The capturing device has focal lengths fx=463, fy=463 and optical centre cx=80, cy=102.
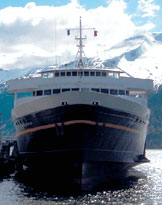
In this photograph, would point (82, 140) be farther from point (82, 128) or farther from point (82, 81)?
point (82, 81)

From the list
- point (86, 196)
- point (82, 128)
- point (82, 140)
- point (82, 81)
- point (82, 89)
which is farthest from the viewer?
point (82, 81)

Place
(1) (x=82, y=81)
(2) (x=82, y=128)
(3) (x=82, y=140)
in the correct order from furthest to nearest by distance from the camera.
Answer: (1) (x=82, y=81), (3) (x=82, y=140), (2) (x=82, y=128)

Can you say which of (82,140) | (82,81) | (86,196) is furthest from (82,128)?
(82,81)

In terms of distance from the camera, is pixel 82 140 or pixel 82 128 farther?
pixel 82 140

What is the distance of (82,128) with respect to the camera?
101 feet

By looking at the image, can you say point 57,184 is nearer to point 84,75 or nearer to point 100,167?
point 100,167

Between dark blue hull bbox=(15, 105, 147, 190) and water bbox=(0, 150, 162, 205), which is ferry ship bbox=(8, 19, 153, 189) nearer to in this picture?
dark blue hull bbox=(15, 105, 147, 190)

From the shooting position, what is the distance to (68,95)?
3109cm

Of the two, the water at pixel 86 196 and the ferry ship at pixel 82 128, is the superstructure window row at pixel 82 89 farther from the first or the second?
the water at pixel 86 196

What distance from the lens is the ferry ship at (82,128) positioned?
30.9 m

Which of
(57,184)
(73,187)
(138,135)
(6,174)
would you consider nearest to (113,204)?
(73,187)

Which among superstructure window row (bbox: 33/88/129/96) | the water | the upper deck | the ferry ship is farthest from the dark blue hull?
the upper deck

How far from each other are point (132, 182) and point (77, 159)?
30.3ft

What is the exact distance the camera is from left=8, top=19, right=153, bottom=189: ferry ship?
30.9 m
